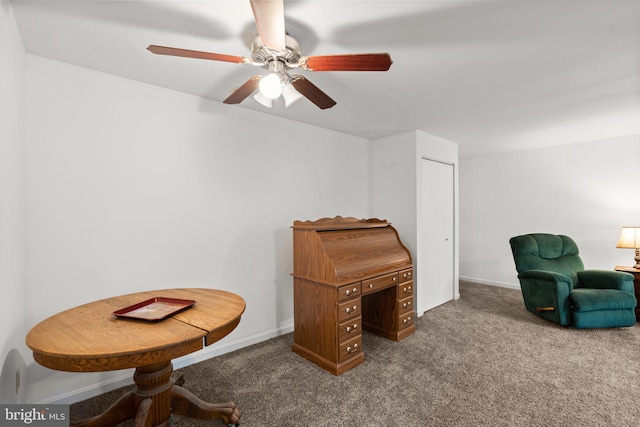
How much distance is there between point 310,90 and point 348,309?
5.78 feet

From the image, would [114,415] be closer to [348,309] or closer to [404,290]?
[348,309]

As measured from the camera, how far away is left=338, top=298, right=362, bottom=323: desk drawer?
2299 mm

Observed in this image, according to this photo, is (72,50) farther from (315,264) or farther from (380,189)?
(380,189)

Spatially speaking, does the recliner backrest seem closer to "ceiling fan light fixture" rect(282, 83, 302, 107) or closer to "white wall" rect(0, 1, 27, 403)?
"ceiling fan light fixture" rect(282, 83, 302, 107)

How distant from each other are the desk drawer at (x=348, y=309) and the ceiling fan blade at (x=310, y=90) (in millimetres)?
1615

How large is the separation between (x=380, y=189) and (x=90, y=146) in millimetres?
3180

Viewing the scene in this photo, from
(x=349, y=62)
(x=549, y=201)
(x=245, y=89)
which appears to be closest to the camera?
(x=349, y=62)

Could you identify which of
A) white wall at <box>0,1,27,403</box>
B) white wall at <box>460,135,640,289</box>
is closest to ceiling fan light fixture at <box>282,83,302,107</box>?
white wall at <box>0,1,27,403</box>

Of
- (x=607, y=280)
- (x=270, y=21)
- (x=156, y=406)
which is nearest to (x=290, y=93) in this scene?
(x=270, y=21)

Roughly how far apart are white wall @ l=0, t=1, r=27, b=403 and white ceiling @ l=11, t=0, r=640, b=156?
235mm

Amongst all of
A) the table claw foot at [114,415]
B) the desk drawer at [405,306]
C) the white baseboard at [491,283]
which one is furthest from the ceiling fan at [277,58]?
the white baseboard at [491,283]

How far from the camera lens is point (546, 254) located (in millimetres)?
3654

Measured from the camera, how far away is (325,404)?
1887mm

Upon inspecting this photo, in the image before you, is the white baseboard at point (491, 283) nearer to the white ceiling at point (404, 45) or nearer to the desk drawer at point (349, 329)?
the white ceiling at point (404, 45)
